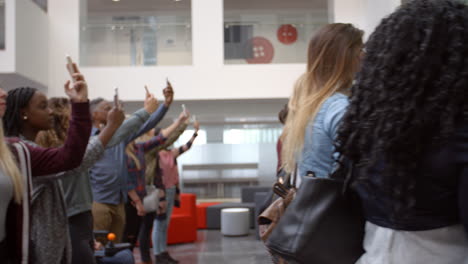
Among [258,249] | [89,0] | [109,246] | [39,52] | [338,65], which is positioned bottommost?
[258,249]

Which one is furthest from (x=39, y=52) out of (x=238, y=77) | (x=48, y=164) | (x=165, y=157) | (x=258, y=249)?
(x=48, y=164)

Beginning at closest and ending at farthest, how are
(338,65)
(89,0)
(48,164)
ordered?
1. (338,65)
2. (48,164)
3. (89,0)

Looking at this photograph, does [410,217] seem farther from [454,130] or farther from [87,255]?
[87,255]

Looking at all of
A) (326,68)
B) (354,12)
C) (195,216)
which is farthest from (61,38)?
Result: (326,68)

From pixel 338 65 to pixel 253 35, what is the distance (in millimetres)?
9921

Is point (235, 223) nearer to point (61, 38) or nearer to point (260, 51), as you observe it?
point (260, 51)

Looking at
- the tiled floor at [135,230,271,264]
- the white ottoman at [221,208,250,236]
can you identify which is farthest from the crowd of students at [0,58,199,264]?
the white ottoman at [221,208,250,236]

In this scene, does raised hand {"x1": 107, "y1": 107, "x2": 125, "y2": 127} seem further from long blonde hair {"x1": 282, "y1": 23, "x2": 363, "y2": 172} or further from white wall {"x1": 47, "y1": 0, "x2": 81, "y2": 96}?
white wall {"x1": 47, "y1": 0, "x2": 81, "y2": 96}

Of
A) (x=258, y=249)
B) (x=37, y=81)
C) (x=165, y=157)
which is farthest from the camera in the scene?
(x=37, y=81)

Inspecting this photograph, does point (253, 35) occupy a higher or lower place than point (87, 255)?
higher

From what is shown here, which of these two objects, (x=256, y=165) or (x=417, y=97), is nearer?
(x=417, y=97)

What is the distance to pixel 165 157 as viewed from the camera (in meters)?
7.05

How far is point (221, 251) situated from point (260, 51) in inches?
216

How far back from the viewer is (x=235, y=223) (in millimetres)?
9391
